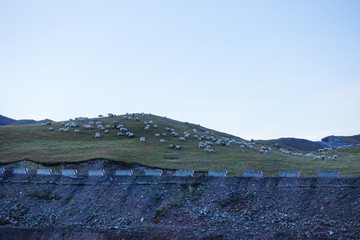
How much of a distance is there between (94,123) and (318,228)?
76.2 metres

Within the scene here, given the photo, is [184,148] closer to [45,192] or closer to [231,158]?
[231,158]

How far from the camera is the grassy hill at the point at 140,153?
55.3 m

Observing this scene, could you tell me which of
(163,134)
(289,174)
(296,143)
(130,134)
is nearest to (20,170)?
(130,134)

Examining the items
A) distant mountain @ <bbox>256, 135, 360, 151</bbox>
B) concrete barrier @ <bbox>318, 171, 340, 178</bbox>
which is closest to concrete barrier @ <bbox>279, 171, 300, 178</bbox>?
concrete barrier @ <bbox>318, 171, 340, 178</bbox>

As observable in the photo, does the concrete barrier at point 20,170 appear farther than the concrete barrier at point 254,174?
Yes

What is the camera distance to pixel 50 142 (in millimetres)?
74312

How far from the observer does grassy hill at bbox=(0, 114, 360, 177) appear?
181ft

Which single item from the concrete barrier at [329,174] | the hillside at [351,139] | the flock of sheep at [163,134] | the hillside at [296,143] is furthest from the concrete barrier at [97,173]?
the hillside at [351,139]

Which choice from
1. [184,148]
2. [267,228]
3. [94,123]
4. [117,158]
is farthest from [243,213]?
[94,123]

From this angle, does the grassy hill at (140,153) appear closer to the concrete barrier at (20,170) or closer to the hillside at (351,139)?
the concrete barrier at (20,170)

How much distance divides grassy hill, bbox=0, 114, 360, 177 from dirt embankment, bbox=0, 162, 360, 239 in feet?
37.3

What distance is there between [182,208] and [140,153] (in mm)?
27675

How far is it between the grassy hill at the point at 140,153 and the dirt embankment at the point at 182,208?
448 inches

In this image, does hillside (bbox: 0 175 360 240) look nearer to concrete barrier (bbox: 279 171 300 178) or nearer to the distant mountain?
concrete barrier (bbox: 279 171 300 178)
